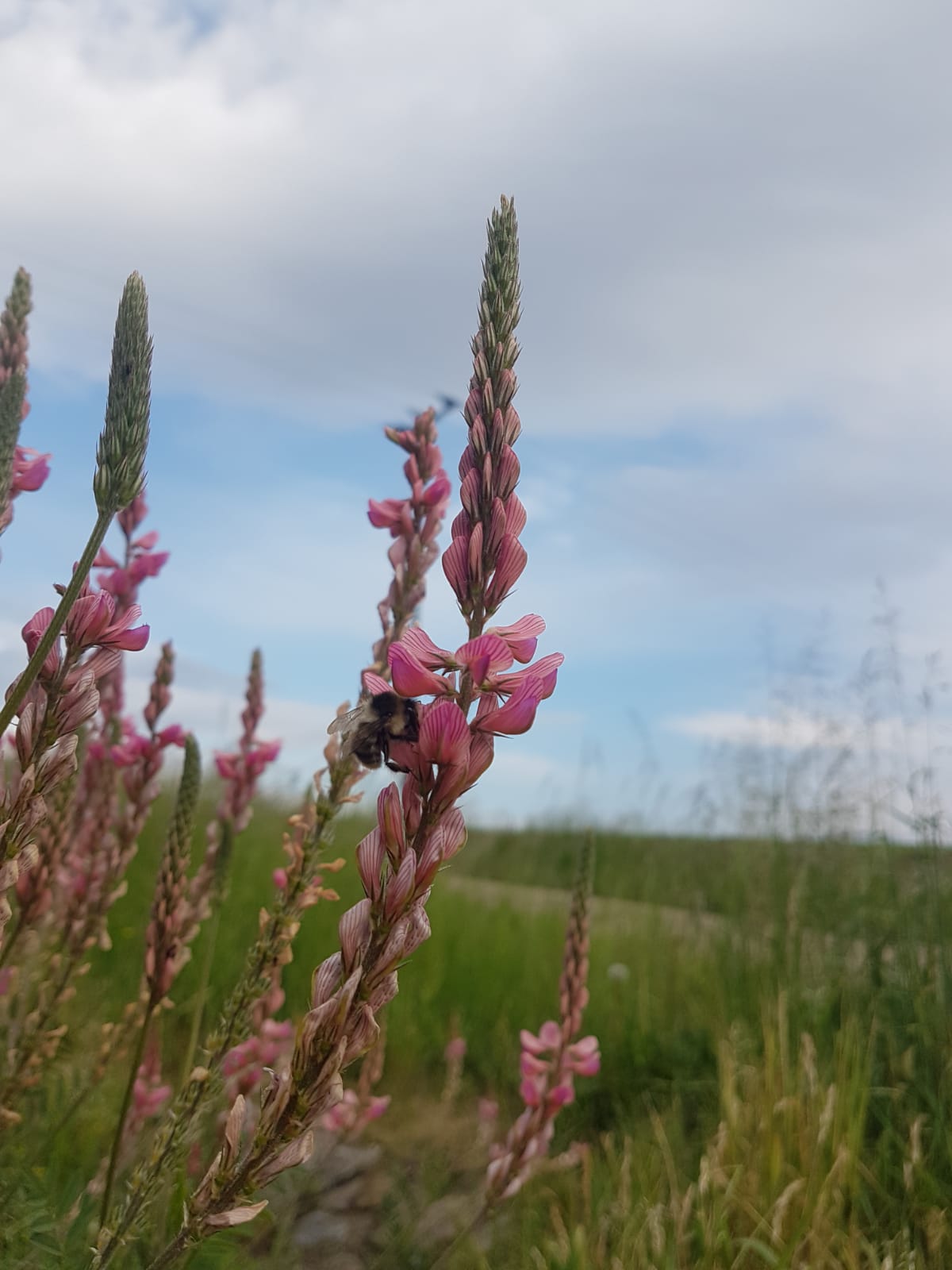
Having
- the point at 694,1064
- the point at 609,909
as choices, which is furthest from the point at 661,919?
the point at 694,1064

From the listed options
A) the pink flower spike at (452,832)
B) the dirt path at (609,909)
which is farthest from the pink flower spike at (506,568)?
the dirt path at (609,909)

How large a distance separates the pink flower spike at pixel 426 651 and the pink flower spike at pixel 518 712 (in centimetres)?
7

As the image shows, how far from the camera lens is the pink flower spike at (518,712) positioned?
1.05m

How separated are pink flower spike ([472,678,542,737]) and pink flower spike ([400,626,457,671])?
0.07 meters

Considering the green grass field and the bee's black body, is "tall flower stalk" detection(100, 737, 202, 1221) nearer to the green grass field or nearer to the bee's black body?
the green grass field

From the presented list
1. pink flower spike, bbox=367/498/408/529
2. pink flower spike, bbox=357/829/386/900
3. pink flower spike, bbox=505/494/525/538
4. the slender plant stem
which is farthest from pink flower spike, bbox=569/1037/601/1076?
pink flower spike, bbox=505/494/525/538

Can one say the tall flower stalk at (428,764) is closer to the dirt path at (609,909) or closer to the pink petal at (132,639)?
the pink petal at (132,639)

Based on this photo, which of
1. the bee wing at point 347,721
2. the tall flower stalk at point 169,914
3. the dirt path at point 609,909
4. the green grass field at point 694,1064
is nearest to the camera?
the bee wing at point 347,721

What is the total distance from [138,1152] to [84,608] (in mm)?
2900

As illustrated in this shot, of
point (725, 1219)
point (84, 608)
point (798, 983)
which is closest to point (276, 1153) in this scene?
point (84, 608)

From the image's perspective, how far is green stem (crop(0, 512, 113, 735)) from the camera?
104 centimetres

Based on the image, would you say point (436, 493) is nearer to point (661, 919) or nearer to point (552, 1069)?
point (552, 1069)

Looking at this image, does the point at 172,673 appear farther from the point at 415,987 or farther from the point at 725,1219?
the point at 415,987

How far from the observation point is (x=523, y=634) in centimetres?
112
